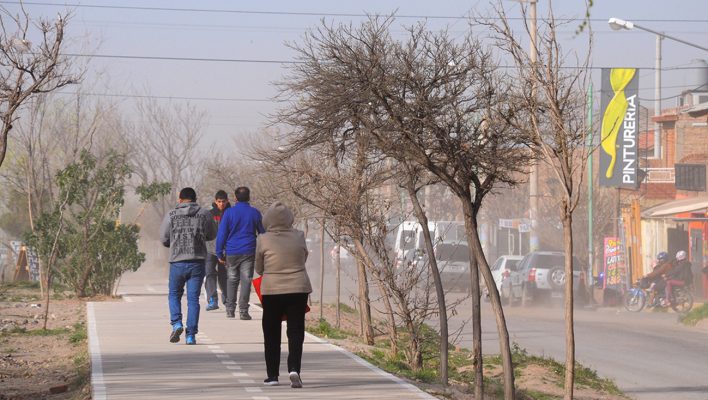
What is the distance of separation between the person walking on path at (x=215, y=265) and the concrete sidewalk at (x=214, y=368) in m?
1.83

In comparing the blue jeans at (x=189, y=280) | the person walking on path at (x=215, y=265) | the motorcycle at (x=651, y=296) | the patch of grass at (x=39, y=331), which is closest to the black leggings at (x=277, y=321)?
the blue jeans at (x=189, y=280)

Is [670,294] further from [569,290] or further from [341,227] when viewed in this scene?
[569,290]

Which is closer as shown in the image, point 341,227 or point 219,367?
point 219,367

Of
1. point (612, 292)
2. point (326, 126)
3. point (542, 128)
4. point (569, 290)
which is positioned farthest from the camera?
point (612, 292)

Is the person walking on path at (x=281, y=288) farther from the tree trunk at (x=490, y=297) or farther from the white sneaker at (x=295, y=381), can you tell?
the tree trunk at (x=490, y=297)

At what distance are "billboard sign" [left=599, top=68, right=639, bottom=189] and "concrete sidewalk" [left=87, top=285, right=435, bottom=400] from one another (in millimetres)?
25077

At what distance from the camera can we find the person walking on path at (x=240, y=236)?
48.9 ft

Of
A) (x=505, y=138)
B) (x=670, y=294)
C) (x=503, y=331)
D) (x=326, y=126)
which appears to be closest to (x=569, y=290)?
(x=503, y=331)

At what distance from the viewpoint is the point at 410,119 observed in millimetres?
11312

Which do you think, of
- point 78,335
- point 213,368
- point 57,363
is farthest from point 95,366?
point 78,335

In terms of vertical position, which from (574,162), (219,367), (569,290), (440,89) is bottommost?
(219,367)

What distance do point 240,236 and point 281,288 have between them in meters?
5.10

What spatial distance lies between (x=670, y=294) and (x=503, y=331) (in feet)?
78.1

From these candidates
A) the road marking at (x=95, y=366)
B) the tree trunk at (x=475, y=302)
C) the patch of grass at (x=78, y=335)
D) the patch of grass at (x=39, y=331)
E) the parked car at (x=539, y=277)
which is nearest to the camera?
the road marking at (x=95, y=366)
